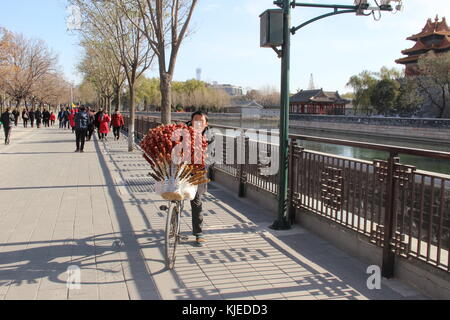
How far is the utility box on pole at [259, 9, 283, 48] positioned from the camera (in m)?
5.70

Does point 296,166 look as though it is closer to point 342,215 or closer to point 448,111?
point 342,215

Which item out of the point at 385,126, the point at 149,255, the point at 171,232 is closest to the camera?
Answer: the point at 171,232

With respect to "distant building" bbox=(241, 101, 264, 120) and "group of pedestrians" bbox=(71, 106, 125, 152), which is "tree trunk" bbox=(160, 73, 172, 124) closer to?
"group of pedestrians" bbox=(71, 106, 125, 152)

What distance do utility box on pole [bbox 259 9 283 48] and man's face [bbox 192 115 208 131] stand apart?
143cm

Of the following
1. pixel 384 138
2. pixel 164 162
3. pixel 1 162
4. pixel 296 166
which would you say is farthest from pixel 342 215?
pixel 384 138

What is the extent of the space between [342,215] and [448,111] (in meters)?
56.9

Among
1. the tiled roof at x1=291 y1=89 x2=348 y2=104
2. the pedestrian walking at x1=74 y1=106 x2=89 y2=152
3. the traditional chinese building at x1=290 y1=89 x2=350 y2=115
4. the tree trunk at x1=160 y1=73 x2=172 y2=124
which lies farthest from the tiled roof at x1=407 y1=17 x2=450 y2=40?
the tree trunk at x1=160 y1=73 x2=172 y2=124

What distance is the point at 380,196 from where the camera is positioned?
4.42 metres

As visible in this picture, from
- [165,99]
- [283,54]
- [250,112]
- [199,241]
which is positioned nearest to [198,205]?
[199,241]

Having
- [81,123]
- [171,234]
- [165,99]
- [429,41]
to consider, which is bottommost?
[171,234]

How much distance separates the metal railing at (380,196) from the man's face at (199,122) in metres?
1.49

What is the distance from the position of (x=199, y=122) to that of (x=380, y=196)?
220 cm

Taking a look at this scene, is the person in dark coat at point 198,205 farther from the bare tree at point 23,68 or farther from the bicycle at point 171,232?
the bare tree at point 23,68

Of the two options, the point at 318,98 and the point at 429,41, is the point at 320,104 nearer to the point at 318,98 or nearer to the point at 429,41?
the point at 318,98
